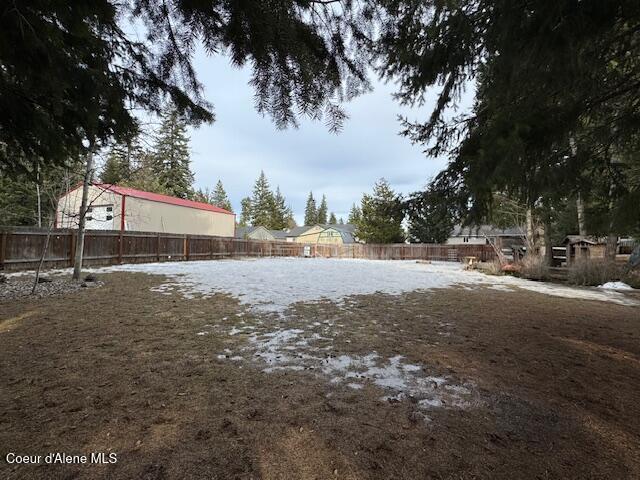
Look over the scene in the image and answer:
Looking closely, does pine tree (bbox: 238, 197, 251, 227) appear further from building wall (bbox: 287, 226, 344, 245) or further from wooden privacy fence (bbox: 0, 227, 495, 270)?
wooden privacy fence (bbox: 0, 227, 495, 270)

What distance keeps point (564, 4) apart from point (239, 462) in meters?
3.09

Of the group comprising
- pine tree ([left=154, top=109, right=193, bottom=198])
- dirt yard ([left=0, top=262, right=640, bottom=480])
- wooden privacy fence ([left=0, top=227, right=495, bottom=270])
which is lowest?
dirt yard ([left=0, top=262, right=640, bottom=480])

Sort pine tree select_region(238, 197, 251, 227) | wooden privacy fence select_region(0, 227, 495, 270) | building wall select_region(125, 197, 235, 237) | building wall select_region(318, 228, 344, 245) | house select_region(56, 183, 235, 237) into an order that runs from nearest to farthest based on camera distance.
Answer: wooden privacy fence select_region(0, 227, 495, 270), house select_region(56, 183, 235, 237), building wall select_region(125, 197, 235, 237), building wall select_region(318, 228, 344, 245), pine tree select_region(238, 197, 251, 227)

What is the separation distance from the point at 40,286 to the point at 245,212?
58472 millimetres

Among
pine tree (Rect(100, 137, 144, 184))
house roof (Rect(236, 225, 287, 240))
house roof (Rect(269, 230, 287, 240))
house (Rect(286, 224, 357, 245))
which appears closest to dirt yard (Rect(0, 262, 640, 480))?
pine tree (Rect(100, 137, 144, 184))

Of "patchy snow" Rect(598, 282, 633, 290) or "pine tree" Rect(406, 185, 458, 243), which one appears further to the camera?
"patchy snow" Rect(598, 282, 633, 290)

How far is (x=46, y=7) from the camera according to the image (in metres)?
1.71

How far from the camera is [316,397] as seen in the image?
2.58m

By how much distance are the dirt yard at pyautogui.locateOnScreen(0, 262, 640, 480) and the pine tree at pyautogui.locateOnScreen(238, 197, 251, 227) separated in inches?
2331

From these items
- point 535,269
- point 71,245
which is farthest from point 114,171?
point 535,269

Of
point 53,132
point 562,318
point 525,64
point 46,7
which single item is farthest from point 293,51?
point 562,318

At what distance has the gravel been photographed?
649 cm

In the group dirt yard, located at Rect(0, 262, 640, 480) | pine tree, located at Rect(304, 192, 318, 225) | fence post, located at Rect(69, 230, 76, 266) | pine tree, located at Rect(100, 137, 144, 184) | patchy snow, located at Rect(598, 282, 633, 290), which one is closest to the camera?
dirt yard, located at Rect(0, 262, 640, 480)

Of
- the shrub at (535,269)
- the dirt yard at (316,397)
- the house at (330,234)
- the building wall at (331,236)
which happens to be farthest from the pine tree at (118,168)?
the building wall at (331,236)
